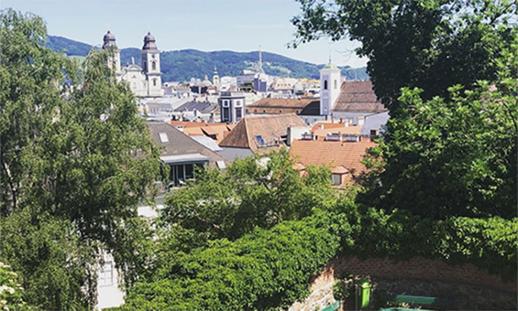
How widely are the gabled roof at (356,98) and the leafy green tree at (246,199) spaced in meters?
65.4

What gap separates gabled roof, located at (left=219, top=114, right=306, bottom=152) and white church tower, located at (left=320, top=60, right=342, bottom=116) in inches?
1477

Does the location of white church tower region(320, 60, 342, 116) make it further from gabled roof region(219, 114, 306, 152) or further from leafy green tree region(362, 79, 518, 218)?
leafy green tree region(362, 79, 518, 218)

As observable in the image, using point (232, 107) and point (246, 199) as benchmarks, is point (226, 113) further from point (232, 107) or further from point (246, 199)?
point (246, 199)

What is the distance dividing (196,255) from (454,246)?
6.25 meters

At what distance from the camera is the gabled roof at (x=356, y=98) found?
8581cm

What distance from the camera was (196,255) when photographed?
14.5m

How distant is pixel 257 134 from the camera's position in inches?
1882

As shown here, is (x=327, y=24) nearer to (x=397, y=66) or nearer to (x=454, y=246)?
(x=397, y=66)

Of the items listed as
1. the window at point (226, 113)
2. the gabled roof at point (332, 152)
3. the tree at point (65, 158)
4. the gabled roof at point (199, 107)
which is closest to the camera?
the tree at point (65, 158)

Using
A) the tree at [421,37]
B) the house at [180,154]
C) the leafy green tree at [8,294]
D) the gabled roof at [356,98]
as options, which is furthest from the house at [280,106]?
the leafy green tree at [8,294]

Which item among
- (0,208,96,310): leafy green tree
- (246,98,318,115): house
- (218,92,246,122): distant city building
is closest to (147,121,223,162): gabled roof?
(0,208,96,310): leafy green tree

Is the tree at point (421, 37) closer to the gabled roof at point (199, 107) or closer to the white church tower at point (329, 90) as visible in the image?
the white church tower at point (329, 90)

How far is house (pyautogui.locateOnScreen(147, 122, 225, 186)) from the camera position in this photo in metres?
27.7

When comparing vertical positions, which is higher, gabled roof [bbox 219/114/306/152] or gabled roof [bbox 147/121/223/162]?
gabled roof [bbox 147/121/223/162]
